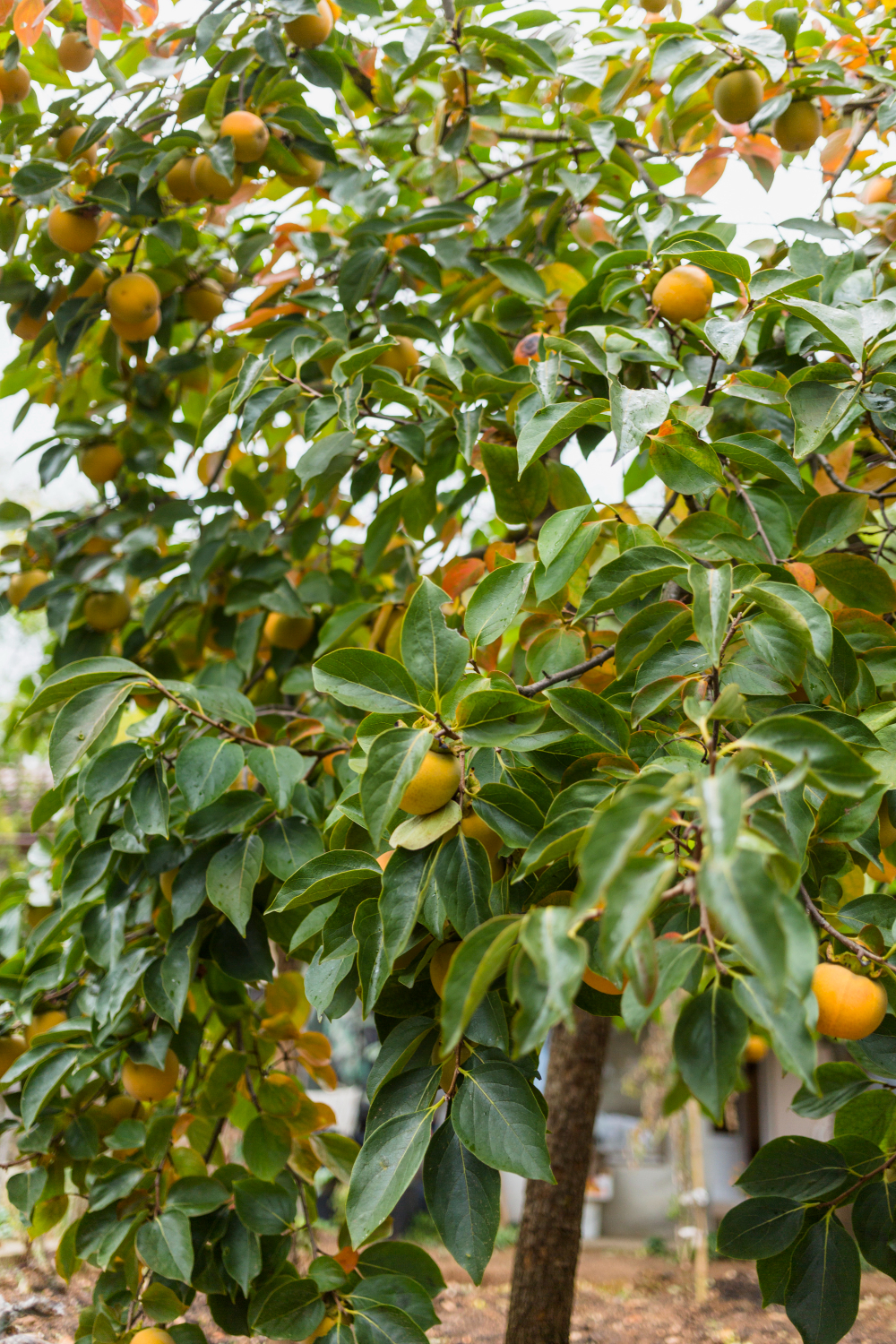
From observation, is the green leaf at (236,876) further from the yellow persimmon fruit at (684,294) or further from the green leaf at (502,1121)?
the yellow persimmon fruit at (684,294)

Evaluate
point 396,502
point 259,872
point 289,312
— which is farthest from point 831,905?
point 289,312

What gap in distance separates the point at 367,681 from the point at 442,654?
2.0 inches

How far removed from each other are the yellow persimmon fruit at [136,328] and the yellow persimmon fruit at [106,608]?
0.38 meters

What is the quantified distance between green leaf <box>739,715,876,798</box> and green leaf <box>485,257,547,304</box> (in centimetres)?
82

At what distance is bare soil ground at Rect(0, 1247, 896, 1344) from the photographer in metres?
2.04

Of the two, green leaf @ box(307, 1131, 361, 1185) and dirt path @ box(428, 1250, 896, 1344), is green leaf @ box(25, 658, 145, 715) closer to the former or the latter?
green leaf @ box(307, 1131, 361, 1185)

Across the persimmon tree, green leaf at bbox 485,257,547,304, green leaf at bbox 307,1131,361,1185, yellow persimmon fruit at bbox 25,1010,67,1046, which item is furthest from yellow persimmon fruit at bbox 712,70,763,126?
yellow persimmon fruit at bbox 25,1010,67,1046

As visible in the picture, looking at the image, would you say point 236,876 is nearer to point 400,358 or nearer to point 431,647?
point 431,647

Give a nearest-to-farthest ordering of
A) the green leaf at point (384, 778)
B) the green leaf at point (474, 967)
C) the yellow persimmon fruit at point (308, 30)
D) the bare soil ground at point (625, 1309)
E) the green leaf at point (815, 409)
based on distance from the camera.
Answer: the green leaf at point (474, 967) → the green leaf at point (384, 778) → the green leaf at point (815, 409) → the yellow persimmon fruit at point (308, 30) → the bare soil ground at point (625, 1309)

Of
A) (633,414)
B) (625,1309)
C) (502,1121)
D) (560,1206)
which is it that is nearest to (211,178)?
(633,414)

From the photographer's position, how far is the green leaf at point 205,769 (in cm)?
85

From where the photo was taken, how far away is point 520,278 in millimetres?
1142

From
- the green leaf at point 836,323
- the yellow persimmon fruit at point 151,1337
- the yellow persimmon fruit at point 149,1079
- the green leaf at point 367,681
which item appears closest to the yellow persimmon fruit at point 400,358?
the green leaf at point 836,323

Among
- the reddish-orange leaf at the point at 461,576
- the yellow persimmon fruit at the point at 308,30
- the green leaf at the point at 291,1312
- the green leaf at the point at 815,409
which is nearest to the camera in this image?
the green leaf at the point at 815,409
